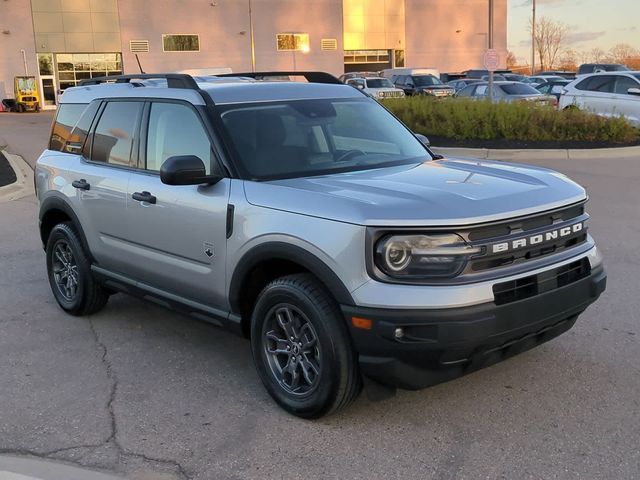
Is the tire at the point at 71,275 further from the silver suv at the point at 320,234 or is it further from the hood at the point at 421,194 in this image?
the hood at the point at 421,194

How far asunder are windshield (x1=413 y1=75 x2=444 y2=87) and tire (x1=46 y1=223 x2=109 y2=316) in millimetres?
29697

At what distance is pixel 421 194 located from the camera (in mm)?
3662

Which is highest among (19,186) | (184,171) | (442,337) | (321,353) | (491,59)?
(491,59)

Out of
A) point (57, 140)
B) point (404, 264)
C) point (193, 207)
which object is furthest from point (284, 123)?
point (57, 140)

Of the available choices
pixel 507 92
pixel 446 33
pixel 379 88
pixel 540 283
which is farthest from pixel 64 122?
pixel 446 33

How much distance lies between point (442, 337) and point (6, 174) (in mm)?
13272

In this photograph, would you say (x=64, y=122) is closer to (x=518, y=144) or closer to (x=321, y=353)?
(x=321, y=353)

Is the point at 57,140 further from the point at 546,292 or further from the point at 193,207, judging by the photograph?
the point at 546,292

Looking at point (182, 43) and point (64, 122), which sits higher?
point (182, 43)

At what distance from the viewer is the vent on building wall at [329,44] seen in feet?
180

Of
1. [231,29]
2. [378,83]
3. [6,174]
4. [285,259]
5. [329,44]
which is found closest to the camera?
[285,259]

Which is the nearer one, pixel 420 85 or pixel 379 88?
pixel 379 88

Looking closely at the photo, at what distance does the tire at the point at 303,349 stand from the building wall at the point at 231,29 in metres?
48.4

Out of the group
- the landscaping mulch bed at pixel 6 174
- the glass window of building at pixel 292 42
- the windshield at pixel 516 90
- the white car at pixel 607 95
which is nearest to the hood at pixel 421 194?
the landscaping mulch bed at pixel 6 174
